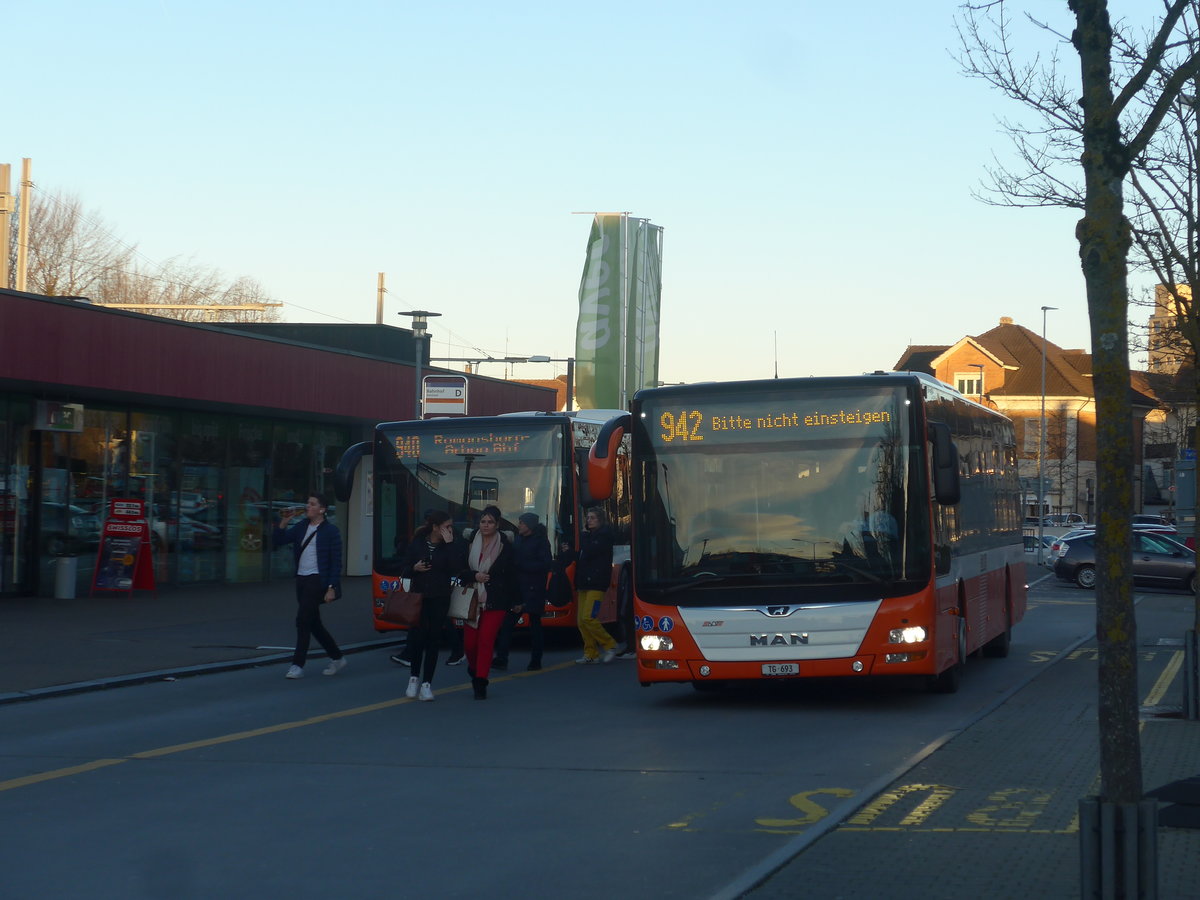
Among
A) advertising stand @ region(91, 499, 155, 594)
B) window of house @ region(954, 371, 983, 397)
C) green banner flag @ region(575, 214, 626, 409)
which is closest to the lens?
advertising stand @ region(91, 499, 155, 594)

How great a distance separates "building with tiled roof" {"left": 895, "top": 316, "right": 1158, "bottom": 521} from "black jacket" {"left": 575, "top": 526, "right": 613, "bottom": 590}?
71.5m

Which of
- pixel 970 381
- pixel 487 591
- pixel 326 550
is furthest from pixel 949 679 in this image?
pixel 970 381

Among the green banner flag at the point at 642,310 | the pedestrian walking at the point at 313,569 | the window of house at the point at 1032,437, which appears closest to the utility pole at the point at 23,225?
the green banner flag at the point at 642,310

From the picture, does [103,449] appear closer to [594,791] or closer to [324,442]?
[324,442]

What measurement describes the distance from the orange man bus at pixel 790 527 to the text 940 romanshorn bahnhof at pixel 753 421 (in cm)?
1

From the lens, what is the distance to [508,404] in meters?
39.5

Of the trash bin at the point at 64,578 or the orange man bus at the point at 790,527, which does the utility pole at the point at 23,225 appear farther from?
the orange man bus at the point at 790,527

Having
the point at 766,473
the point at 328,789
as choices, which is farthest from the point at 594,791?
the point at 766,473

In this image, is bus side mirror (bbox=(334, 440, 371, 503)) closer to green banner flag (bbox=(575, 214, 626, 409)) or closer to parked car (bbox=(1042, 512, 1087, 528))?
green banner flag (bbox=(575, 214, 626, 409))

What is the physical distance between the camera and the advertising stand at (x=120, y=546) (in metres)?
26.0

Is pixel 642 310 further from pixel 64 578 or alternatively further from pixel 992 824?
pixel 992 824

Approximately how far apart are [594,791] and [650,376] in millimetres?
35937

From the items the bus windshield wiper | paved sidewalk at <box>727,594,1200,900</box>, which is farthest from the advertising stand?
paved sidewalk at <box>727,594,1200,900</box>

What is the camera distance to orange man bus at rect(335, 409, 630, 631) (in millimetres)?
19922
